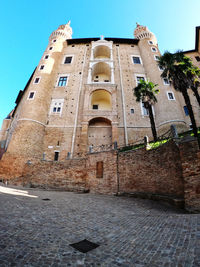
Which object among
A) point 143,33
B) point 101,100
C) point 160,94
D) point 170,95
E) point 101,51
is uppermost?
point 143,33

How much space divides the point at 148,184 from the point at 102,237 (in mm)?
7091

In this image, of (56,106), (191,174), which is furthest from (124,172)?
(56,106)

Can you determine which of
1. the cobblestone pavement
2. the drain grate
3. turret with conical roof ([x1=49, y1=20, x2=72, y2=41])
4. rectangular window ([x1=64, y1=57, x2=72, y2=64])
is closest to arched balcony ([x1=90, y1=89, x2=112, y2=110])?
rectangular window ([x1=64, y1=57, x2=72, y2=64])

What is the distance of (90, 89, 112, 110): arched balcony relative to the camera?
25500 mm

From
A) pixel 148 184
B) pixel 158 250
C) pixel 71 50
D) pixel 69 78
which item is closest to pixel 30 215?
pixel 158 250

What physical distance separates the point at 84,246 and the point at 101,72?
104 ft

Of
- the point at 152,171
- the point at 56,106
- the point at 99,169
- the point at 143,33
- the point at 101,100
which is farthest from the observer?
the point at 143,33

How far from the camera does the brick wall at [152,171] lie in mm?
8234

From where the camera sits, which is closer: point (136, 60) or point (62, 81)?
point (62, 81)

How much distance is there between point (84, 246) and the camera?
10.5 feet

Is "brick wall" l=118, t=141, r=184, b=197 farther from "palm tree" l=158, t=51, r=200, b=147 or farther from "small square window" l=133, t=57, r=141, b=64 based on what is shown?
"small square window" l=133, t=57, r=141, b=64

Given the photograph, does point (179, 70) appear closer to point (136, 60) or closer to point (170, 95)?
point (170, 95)

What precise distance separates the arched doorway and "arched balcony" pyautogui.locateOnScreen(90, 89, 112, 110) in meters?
4.47

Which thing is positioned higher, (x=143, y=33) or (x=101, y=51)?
(x=143, y=33)
